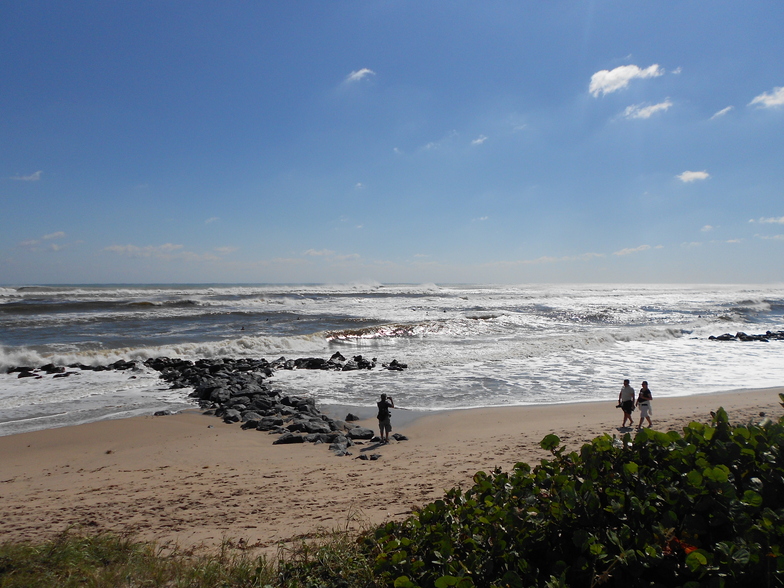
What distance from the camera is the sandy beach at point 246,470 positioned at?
18.1 feet

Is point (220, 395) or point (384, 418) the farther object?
point (220, 395)

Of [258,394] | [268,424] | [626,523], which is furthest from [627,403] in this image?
[258,394]

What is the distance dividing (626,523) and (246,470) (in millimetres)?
6865

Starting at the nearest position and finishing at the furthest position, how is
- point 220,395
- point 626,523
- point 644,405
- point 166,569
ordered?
point 626,523
point 166,569
point 644,405
point 220,395

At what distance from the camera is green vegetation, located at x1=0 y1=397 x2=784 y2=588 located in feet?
6.81

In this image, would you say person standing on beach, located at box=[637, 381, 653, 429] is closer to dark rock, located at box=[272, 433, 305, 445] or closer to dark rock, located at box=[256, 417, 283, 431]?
dark rock, located at box=[272, 433, 305, 445]

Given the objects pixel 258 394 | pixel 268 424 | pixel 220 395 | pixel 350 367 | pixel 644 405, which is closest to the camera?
pixel 644 405

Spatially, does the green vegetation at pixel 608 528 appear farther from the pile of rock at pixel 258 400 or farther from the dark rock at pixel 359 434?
the dark rock at pixel 359 434

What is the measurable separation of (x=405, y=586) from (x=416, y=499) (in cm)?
397

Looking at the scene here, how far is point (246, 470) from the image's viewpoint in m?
7.70

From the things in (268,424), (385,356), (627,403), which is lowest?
(385,356)

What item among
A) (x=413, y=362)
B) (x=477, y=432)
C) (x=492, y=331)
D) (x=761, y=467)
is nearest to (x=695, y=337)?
(x=492, y=331)

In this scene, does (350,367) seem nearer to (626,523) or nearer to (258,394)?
(258,394)

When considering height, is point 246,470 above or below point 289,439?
above
